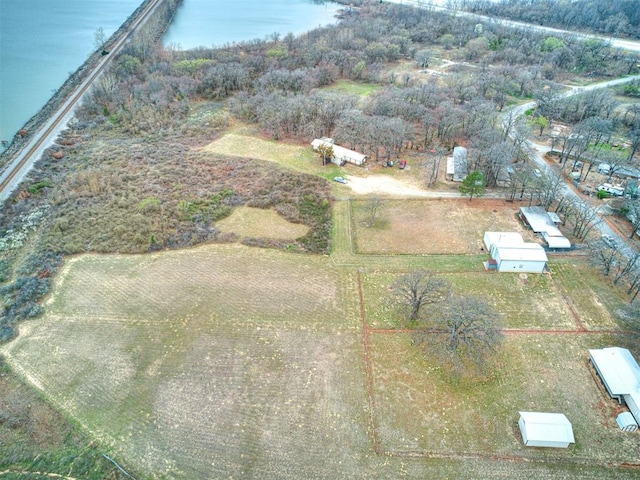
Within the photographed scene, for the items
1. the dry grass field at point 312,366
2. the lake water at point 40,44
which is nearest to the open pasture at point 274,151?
the dry grass field at point 312,366

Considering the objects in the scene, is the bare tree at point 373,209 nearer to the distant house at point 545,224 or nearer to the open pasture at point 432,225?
the open pasture at point 432,225

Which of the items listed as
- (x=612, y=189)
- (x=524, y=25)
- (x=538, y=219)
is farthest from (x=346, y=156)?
(x=524, y=25)

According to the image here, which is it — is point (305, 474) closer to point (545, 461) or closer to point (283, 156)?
point (545, 461)

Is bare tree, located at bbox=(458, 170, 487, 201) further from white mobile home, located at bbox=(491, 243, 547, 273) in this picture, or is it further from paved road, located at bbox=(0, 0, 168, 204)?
paved road, located at bbox=(0, 0, 168, 204)

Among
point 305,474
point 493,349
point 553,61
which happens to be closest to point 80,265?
point 305,474

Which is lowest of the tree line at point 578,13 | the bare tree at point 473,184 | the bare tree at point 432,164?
the bare tree at point 432,164

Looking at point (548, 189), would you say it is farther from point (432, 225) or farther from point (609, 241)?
point (432, 225)
